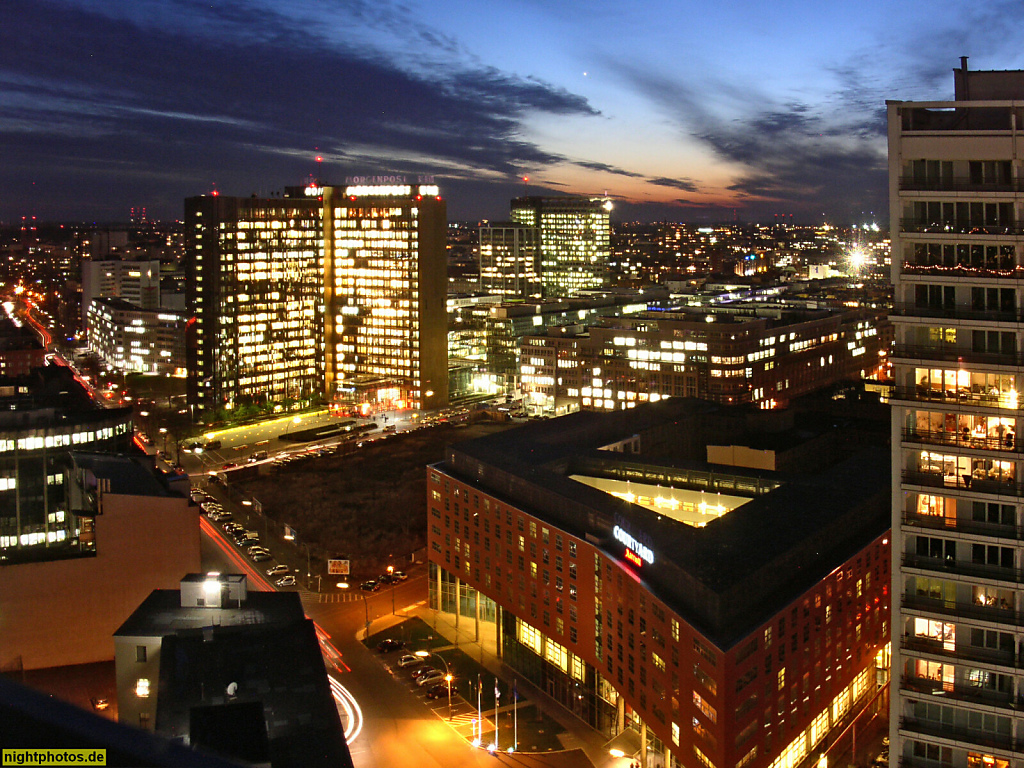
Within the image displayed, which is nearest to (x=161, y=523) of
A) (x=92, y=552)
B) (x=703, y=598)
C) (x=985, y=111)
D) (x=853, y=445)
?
(x=92, y=552)

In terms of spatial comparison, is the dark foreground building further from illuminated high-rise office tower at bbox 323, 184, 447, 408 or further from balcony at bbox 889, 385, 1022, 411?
illuminated high-rise office tower at bbox 323, 184, 447, 408

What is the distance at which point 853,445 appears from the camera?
51.8 metres

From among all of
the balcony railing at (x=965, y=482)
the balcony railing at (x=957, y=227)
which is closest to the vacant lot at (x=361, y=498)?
the balcony railing at (x=965, y=482)

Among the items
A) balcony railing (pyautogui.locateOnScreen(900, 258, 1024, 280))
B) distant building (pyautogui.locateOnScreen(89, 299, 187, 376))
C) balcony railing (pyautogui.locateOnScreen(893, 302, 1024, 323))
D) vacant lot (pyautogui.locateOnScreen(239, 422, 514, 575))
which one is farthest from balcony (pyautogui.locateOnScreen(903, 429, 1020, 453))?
distant building (pyautogui.locateOnScreen(89, 299, 187, 376))

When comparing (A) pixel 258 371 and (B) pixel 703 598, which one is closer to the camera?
(B) pixel 703 598

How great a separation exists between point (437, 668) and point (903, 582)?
1925cm

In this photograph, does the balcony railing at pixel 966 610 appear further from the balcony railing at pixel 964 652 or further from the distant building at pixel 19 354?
the distant building at pixel 19 354

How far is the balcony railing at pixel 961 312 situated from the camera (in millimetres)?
15008

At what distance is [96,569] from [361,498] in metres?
22.4

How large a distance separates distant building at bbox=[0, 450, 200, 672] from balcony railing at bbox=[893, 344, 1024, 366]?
88.9 ft

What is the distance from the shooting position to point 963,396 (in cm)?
1545

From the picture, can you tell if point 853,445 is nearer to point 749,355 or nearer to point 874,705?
point 749,355

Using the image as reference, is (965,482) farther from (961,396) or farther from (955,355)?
(955,355)

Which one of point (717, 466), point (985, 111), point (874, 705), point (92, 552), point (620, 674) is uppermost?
point (985, 111)
